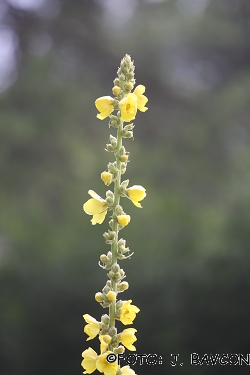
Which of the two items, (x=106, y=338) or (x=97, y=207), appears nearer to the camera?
(x=106, y=338)

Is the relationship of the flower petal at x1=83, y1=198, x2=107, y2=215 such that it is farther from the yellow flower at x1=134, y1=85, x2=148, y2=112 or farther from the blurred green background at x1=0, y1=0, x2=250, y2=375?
the blurred green background at x1=0, y1=0, x2=250, y2=375

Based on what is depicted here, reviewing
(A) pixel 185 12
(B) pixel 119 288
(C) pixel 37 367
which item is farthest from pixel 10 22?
(B) pixel 119 288

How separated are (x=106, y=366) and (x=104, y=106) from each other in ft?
1.56

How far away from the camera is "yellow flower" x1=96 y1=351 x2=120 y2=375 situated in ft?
2.60

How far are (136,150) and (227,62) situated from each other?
2119mm

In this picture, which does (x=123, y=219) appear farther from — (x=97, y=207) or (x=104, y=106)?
(x=104, y=106)

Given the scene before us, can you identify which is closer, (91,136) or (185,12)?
(91,136)

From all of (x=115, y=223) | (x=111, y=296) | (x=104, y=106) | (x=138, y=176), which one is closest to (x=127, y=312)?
(x=111, y=296)

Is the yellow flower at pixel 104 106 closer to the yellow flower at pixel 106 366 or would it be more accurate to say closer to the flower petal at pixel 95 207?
the flower petal at pixel 95 207

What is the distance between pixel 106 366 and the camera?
80 cm

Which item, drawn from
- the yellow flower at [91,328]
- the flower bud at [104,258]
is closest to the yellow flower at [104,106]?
the flower bud at [104,258]

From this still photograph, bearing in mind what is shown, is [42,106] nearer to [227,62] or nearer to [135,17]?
[135,17]

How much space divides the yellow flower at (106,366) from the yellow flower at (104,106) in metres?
0.43

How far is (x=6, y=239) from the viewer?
637 cm
